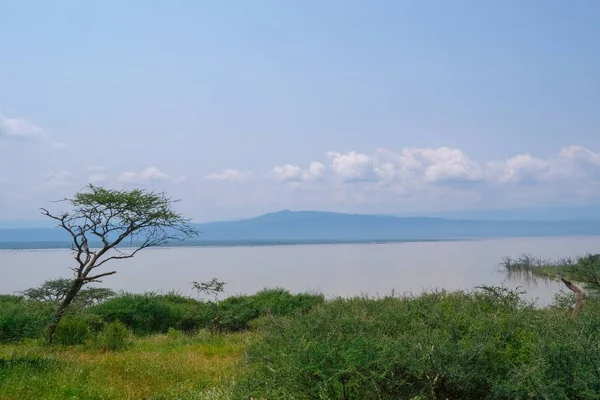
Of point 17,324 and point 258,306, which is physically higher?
point 17,324

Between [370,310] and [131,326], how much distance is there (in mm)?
13540

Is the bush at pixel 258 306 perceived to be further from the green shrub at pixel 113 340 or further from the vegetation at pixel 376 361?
the vegetation at pixel 376 361

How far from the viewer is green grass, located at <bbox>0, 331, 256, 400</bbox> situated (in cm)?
827

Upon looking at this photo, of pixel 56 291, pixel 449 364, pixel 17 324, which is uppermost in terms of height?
pixel 449 364

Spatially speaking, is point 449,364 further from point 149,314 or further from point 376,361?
point 149,314

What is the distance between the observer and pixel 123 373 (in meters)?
9.94

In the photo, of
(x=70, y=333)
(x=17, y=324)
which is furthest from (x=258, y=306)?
(x=17, y=324)

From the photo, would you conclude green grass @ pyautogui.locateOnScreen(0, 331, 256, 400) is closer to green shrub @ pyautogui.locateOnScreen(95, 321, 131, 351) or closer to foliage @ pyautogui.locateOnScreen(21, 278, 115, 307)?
green shrub @ pyautogui.locateOnScreen(95, 321, 131, 351)

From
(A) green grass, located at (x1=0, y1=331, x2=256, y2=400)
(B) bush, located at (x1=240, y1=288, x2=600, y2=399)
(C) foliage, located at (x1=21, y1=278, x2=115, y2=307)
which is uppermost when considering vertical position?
(B) bush, located at (x1=240, y1=288, x2=600, y2=399)

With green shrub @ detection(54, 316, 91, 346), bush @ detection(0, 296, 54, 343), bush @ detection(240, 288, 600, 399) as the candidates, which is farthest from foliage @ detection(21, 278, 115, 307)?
bush @ detection(240, 288, 600, 399)

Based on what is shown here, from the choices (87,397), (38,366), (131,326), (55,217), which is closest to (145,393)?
(87,397)

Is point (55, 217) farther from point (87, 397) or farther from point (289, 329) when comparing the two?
point (289, 329)

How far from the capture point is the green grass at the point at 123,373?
8.27 metres

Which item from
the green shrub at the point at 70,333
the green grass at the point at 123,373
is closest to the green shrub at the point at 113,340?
the green grass at the point at 123,373
